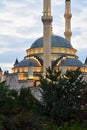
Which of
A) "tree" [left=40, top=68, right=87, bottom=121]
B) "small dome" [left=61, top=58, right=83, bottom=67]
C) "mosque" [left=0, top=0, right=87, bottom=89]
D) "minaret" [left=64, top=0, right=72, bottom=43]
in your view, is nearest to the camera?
"tree" [left=40, top=68, right=87, bottom=121]

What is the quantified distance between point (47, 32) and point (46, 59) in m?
3.77

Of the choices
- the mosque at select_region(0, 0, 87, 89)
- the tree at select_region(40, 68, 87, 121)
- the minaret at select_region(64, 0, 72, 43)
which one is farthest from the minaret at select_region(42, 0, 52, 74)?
the tree at select_region(40, 68, 87, 121)

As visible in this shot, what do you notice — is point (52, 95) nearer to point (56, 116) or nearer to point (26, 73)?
point (56, 116)

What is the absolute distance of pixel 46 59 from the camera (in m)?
60.8

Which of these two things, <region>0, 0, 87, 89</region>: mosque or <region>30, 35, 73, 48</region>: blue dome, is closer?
<region>0, 0, 87, 89</region>: mosque

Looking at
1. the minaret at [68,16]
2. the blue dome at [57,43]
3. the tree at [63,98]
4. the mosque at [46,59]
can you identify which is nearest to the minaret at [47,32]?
the mosque at [46,59]

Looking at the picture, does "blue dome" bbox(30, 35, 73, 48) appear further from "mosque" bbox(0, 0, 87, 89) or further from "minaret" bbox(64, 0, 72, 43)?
"minaret" bbox(64, 0, 72, 43)

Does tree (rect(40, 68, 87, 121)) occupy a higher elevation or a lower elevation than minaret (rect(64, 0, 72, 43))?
lower

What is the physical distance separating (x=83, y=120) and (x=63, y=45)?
5222 centimetres

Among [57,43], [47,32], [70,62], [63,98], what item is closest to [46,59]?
[47,32]

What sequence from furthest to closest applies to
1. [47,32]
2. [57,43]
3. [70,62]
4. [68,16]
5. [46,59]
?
[57,43]
[68,16]
[70,62]
[46,59]
[47,32]

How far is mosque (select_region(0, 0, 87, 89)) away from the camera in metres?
62.1

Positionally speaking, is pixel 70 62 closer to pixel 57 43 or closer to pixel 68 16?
pixel 57 43

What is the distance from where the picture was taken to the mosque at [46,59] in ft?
204
